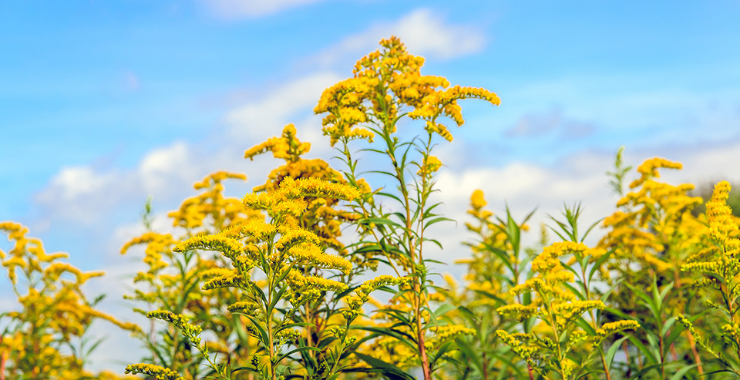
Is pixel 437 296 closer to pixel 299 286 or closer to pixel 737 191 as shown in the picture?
pixel 299 286

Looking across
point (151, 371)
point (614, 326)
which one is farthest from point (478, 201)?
point (151, 371)

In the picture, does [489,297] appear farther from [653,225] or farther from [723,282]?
[653,225]

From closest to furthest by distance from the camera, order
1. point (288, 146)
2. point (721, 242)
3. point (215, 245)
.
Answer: point (215, 245) < point (721, 242) < point (288, 146)

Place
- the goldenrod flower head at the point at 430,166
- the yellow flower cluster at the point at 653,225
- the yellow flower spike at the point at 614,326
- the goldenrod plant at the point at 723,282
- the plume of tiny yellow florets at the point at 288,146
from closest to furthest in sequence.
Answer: the yellow flower spike at the point at 614,326
the goldenrod plant at the point at 723,282
the goldenrod flower head at the point at 430,166
the plume of tiny yellow florets at the point at 288,146
the yellow flower cluster at the point at 653,225

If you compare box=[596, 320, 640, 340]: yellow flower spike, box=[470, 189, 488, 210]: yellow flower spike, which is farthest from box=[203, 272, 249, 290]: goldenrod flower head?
box=[470, 189, 488, 210]: yellow flower spike

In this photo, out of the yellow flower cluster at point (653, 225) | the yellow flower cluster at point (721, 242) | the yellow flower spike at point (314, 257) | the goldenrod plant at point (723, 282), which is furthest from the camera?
the yellow flower cluster at point (653, 225)

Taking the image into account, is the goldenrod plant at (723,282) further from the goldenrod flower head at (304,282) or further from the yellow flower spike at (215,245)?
the yellow flower spike at (215,245)

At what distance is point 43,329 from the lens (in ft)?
24.4

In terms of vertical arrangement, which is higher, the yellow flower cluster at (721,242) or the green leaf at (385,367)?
the yellow flower cluster at (721,242)

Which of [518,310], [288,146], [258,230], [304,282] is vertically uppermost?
[288,146]

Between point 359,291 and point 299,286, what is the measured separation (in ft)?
1.28

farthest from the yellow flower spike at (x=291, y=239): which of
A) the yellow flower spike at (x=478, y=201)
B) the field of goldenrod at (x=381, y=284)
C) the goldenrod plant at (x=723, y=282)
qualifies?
the yellow flower spike at (x=478, y=201)

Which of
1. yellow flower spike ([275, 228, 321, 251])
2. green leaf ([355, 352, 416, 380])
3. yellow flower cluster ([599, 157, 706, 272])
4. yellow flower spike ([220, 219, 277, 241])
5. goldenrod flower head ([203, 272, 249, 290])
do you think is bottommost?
green leaf ([355, 352, 416, 380])

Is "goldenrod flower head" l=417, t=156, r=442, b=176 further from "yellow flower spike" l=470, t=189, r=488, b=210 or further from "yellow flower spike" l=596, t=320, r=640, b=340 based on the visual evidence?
"yellow flower spike" l=470, t=189, r=488, b=210
